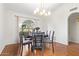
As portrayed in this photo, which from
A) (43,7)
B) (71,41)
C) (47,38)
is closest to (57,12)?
(43,7)

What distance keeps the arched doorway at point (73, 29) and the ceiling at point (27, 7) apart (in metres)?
0.72

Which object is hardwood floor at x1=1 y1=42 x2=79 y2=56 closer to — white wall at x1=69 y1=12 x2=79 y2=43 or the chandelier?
white wall at x1=69 y1=12 x2=79 y2=43

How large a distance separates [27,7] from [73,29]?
128 cm

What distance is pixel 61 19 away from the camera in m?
2.54

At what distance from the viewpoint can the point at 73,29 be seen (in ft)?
8.93

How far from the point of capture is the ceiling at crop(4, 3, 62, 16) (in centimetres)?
209

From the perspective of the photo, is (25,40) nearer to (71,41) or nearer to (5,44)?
(5,44)

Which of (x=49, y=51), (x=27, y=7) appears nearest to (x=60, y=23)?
(x=49, y=51)

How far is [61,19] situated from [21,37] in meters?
1.00

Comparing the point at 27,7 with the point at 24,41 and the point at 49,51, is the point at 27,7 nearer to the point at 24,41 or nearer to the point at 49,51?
the point at 24,41

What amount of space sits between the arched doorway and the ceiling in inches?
28.5

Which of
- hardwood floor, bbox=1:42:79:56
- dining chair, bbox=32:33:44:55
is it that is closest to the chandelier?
dining chair, bbox=32:33:44:55

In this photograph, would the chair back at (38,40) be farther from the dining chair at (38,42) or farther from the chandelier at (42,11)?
the chandelier at (42,11)

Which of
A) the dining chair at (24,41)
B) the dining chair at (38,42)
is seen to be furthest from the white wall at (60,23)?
the dining chair at (24,41)
